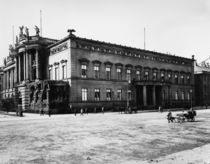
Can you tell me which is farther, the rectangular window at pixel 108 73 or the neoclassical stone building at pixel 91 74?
the rectangular window at pixel 108 73

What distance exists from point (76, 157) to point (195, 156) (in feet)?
15.4

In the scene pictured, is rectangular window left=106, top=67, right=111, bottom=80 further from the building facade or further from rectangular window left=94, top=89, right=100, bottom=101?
rectangular window left=94, top=89, right=100, bottom=101

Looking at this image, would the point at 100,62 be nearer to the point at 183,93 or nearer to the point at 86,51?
the point at 86,51

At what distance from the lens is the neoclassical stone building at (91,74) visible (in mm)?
43062

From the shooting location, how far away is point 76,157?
9.81 metres

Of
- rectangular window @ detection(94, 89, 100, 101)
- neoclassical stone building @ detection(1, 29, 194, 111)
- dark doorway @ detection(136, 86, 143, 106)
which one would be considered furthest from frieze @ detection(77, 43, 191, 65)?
rectangular window @ detection(94, 89, 100, 101)

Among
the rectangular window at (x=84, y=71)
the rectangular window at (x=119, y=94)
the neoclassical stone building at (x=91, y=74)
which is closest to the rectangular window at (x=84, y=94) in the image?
the neoclassical stone building at (x=91, y=74)

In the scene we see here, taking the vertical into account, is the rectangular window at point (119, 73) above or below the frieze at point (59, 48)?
below


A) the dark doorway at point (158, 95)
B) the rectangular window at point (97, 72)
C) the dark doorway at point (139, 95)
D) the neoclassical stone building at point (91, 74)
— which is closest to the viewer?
the neoclassical stone building at point (91, 74)

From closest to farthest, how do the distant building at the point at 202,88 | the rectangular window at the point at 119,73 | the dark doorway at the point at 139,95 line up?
the rectangular window at the point at 119,73, the dark doorway at the point at 139,95, the distant building at the point at 202,88

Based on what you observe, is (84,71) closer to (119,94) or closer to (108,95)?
(108,95)

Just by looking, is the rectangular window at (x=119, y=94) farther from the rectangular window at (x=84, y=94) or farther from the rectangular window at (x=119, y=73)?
the rectangular window at (x=84, y=94)

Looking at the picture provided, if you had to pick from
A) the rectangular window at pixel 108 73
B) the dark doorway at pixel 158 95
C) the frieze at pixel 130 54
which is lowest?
the dark doorway at pixel 158 95

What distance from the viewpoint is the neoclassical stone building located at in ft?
141
